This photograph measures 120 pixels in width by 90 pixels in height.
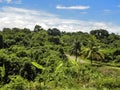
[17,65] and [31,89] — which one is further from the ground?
[31,89]

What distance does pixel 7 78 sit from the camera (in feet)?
96.4

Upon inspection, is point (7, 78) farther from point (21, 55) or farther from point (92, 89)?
point (92, 89)

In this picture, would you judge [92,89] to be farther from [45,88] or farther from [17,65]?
[17,65]

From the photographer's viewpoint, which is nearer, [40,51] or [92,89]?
[92,89]

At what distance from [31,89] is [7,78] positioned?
2031 cm

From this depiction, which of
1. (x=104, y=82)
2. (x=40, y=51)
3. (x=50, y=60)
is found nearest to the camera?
(x=104, y=82)

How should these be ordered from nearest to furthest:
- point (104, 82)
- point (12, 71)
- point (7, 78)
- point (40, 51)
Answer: point (104, 82), point (7, 78), point (12, 71), point (40, 51)

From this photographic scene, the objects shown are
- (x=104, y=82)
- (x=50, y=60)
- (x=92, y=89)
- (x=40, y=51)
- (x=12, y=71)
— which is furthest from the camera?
(x=40, y=51)

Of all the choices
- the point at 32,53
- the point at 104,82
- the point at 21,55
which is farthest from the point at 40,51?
the point at 104,82

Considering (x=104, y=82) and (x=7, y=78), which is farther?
(x=7, y=78)

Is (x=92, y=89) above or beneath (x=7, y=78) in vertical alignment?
above

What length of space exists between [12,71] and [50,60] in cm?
616

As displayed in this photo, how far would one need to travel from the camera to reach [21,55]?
40750mm

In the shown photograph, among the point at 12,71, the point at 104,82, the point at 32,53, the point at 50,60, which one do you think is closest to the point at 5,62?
the point at 12,71
